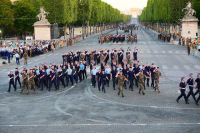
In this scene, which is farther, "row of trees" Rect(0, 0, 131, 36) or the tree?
the tree

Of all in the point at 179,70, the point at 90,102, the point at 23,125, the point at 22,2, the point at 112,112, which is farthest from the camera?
the point at 22,2

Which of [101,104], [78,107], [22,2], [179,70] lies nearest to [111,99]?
[101,104]

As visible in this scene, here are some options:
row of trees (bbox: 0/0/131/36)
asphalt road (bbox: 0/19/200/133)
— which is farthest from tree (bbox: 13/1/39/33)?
asphalt road (bbox: 0/19/200/133)

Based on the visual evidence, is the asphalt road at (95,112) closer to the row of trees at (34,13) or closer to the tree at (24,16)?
the row of trees at (34,13)

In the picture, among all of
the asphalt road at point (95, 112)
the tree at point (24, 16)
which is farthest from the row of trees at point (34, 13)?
the asphalt road at point (95, 112)

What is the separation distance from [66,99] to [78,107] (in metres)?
2.13

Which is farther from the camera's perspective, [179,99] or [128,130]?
[179,99]

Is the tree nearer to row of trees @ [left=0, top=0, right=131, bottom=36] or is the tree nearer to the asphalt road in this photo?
row of trees @ [left=0, top=0, right=131, bottom=36]

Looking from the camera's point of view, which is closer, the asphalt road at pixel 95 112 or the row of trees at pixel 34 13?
the asphalt road at pixel 95 112

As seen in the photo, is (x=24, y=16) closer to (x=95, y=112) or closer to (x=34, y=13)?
(x=34, y=13)

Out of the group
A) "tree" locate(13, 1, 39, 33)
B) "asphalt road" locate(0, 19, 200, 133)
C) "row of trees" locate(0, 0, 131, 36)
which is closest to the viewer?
"asphalt road" locate(0, 19, 200, 133)

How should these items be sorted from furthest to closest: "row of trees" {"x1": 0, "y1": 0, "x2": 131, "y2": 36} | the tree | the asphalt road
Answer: the tree
"row of trees" {"x1": 0, "y1": 0, "x2": 131, "y2": 36}
the asphalt road

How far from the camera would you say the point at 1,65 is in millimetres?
33938

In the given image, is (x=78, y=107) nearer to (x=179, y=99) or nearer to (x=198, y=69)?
(x=179, y=99)
